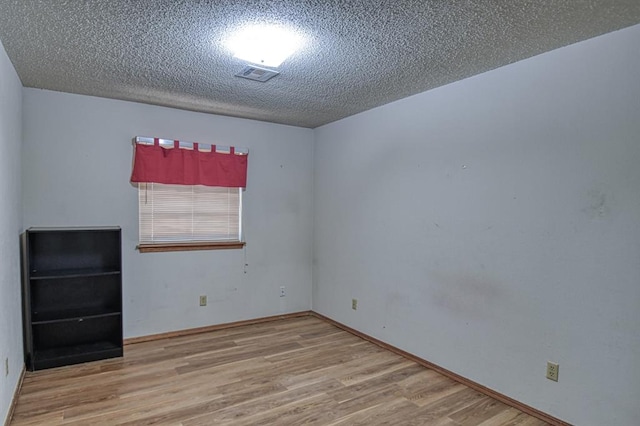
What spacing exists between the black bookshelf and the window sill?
0.30 meters

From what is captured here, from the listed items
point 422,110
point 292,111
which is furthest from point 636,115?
point 292,111

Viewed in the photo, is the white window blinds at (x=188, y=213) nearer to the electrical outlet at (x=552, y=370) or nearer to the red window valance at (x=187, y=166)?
the red window valance at (x=187, y=166)

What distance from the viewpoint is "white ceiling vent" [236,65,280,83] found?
268 centimetres

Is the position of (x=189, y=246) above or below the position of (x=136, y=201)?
below

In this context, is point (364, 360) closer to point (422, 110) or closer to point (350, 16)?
point (422, 110)

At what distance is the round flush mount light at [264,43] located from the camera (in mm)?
2100

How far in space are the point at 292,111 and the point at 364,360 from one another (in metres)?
2.56

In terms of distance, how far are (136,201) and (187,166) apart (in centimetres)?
60

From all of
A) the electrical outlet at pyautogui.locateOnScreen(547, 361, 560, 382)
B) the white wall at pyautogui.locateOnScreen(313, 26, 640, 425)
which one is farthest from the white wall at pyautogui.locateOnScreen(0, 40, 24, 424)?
the electrical outlet at pyautogui.locateOnScreen(547, 361, 560, 382)

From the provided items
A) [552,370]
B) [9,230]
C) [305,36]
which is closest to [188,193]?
[9,230]

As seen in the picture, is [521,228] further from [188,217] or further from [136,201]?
[136,201]

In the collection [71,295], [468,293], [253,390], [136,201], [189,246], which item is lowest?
[253,390]

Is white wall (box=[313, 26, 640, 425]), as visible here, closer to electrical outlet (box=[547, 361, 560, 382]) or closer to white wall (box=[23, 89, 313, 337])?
electrical outlet (box=[547, 361, 560, 382])

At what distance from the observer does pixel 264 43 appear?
2.25 meters
